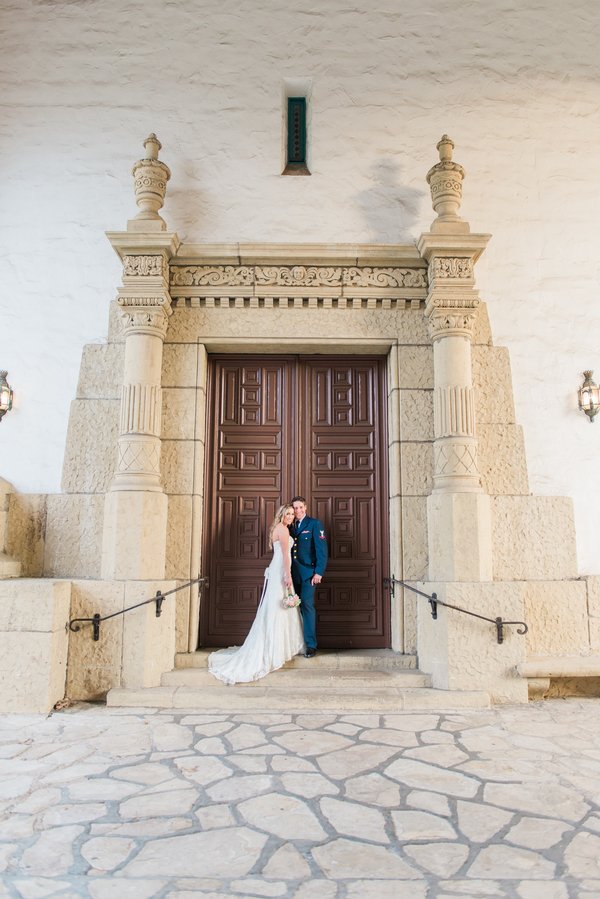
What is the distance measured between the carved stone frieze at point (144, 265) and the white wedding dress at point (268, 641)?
262 cm

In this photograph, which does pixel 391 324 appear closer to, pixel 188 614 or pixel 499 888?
pixel 188 614

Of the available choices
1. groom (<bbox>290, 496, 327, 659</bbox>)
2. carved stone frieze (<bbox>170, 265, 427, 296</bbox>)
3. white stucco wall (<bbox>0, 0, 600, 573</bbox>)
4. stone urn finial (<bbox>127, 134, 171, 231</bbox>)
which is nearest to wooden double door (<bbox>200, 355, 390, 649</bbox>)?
groom (<bbox>290, 496, 327, 659</bbox>)

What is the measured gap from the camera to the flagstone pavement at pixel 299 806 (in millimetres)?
2291

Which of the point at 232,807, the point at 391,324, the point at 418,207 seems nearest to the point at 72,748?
the point at 232,807

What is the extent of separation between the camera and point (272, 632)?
17.1 ft

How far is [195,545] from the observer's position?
562cm

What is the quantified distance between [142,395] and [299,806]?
11.7ft

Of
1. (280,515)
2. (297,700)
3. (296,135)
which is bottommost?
(297,700)

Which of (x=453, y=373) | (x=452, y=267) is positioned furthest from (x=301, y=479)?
(x=452, y=267)

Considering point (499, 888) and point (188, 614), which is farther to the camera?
point (188, 614)

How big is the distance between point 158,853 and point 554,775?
209cm

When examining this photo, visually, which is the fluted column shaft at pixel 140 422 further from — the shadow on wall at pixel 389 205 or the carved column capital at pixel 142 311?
the shadow on wall at pixel 389 205

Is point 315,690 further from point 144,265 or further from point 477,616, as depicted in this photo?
point 144,265

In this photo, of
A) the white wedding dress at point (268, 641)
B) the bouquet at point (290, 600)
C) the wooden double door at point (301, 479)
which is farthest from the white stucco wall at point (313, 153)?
the bouquet at point (290, 600)
